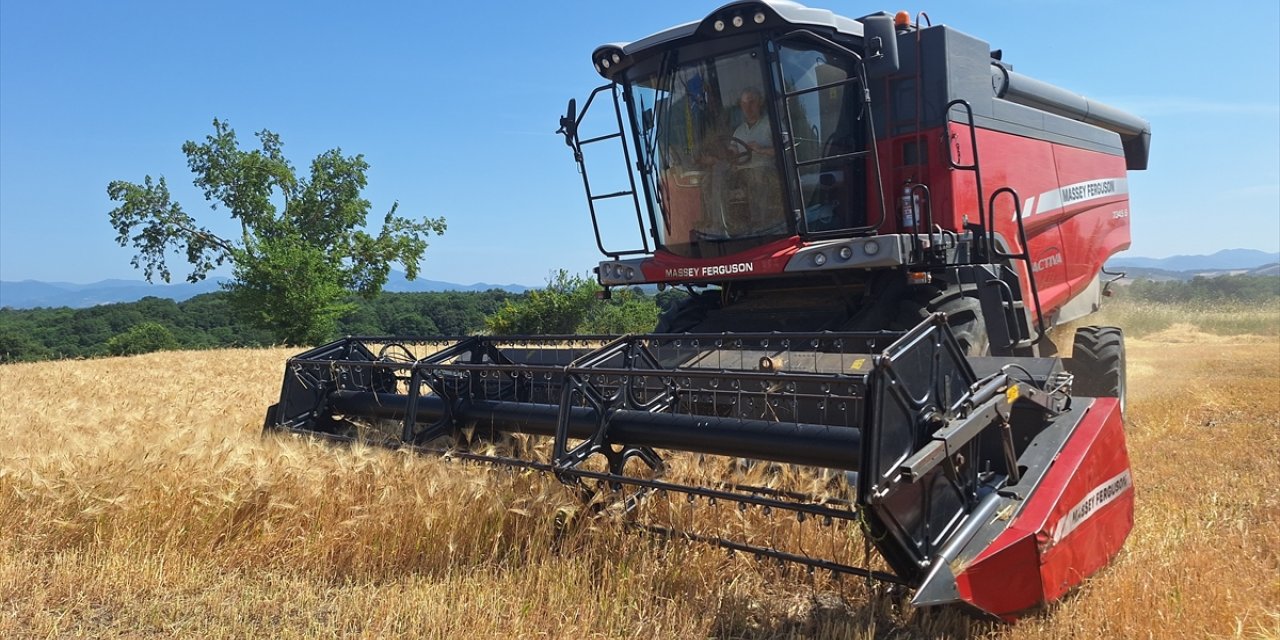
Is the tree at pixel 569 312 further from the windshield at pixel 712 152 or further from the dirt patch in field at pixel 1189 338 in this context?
the windshield at pixel 712 152

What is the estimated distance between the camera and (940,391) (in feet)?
7.70

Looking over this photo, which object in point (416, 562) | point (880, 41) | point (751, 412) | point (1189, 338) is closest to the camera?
point (416, 562)

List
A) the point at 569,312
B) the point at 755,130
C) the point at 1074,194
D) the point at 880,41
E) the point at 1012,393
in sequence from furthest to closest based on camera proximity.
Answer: the point at 569,312 < the point at 1074,194 < the point at 755,130 < the point at 880,41 < the point at 1012,393

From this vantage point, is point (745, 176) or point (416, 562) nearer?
point (416, 562)

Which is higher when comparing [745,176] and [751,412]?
[745,176]

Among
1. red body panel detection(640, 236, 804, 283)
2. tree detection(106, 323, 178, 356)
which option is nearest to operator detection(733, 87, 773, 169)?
red body panel detection(640, 236, 804, 283)

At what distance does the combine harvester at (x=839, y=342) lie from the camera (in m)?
2.31

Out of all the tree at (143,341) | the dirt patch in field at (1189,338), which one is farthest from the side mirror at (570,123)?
the tree at (143,341)

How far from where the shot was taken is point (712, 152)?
14.5 ft

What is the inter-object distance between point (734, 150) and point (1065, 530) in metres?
2.53

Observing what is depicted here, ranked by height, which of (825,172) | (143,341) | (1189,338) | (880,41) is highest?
(880,41)

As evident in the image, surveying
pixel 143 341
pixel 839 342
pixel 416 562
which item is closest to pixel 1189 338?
pixel 839 342

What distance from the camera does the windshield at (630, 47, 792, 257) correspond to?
4227mm

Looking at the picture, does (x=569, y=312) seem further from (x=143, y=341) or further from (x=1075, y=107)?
(x=1075, y=107)
